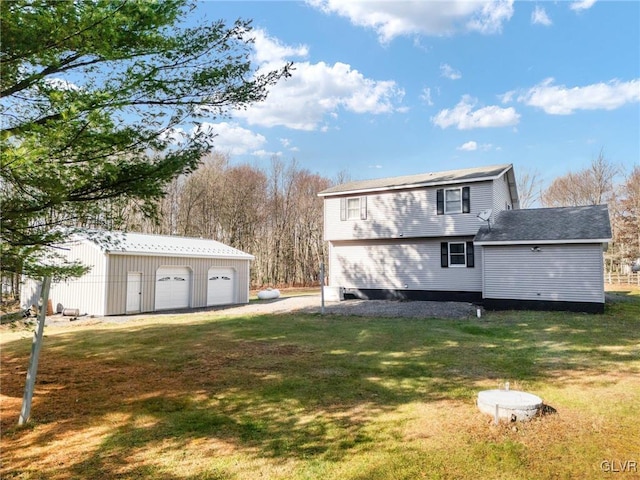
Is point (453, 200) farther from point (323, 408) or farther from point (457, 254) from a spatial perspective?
point (323, 408)

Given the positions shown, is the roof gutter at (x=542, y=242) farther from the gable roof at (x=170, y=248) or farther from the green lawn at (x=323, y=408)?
the gable roof at (x=170, y=248)

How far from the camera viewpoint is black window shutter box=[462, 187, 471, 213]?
17.6m

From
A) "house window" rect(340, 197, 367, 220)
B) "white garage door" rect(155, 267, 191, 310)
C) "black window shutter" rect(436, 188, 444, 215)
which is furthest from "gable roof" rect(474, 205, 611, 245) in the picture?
"white garage door" rect(155, 267, 191, 310)

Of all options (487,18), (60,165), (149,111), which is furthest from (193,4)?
(487,18)

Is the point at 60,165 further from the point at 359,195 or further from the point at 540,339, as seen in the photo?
the point at 359,195

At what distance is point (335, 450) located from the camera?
13.1 ft

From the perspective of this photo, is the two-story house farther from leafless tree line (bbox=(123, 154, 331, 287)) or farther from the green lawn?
leafless tree line (bbox=(123, 154, 331, 287))

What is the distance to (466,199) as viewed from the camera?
57.8ft

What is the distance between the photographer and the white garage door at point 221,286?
67.0 ft

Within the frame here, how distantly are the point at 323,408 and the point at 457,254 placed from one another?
1450 cm

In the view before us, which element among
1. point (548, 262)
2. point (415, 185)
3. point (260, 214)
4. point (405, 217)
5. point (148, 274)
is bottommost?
point (148, 274)

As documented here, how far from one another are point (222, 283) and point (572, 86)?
68.0 feet

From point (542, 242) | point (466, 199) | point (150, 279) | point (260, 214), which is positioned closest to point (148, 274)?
point (150, 279)

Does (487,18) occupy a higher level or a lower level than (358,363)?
higher
